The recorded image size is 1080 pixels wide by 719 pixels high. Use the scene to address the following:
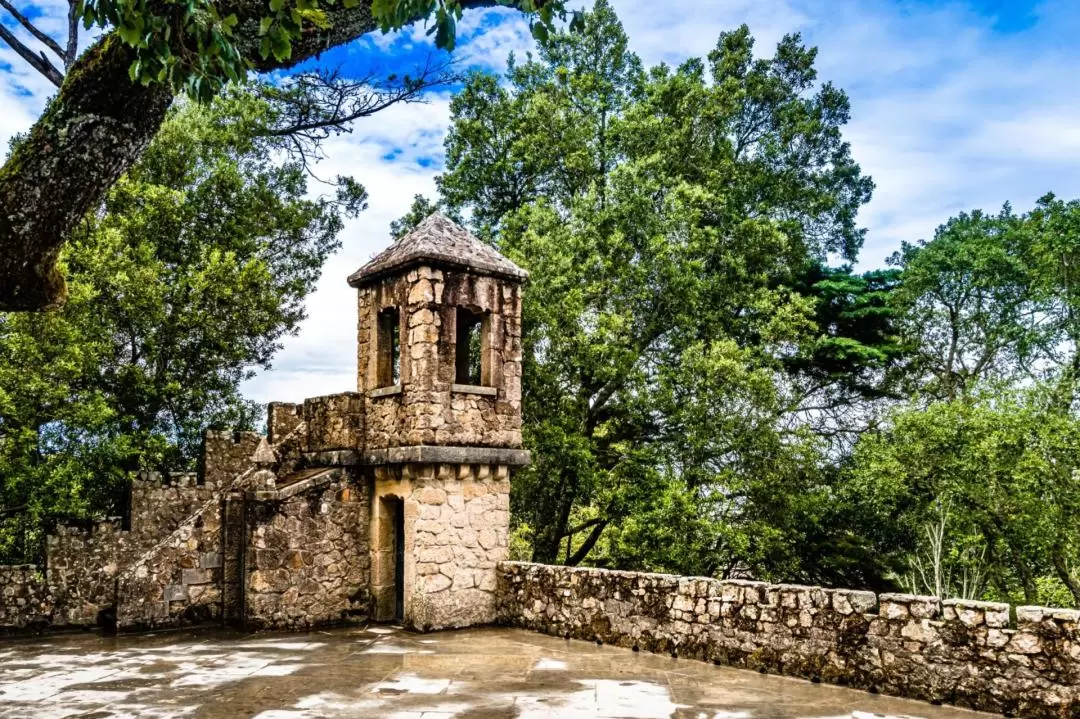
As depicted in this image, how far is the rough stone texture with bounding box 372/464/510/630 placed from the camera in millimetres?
10664

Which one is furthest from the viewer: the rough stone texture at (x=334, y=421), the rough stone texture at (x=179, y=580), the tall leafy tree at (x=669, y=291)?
the tall leafy tree at (x=669, y=291)

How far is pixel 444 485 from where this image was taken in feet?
35.8

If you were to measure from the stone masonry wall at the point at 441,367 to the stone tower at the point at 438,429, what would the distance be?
0.01 meters

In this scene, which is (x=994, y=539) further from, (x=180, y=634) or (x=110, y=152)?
(x=110, y=152)

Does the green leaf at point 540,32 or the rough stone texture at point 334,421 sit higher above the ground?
the green leaf at point 540,32

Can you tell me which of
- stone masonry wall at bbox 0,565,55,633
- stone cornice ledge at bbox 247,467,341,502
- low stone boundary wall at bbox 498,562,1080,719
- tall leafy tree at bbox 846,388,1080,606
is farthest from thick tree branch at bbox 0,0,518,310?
tall leafy tree at bbox 846,388,1080,606

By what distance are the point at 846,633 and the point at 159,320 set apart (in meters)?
11.8

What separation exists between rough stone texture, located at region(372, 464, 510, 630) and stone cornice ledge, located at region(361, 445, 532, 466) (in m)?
0.15

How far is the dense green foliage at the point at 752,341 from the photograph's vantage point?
15.2 metres

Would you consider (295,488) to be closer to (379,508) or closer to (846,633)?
(379,508)

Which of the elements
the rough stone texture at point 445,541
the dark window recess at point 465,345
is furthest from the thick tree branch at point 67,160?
the dark window recess at point 465,345

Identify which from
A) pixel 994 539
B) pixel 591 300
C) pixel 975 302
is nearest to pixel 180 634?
pixel 591 300

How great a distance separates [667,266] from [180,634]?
11419 millimetres

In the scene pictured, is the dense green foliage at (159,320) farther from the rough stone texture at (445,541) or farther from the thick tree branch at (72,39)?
the thick tree branch at (72,39)
